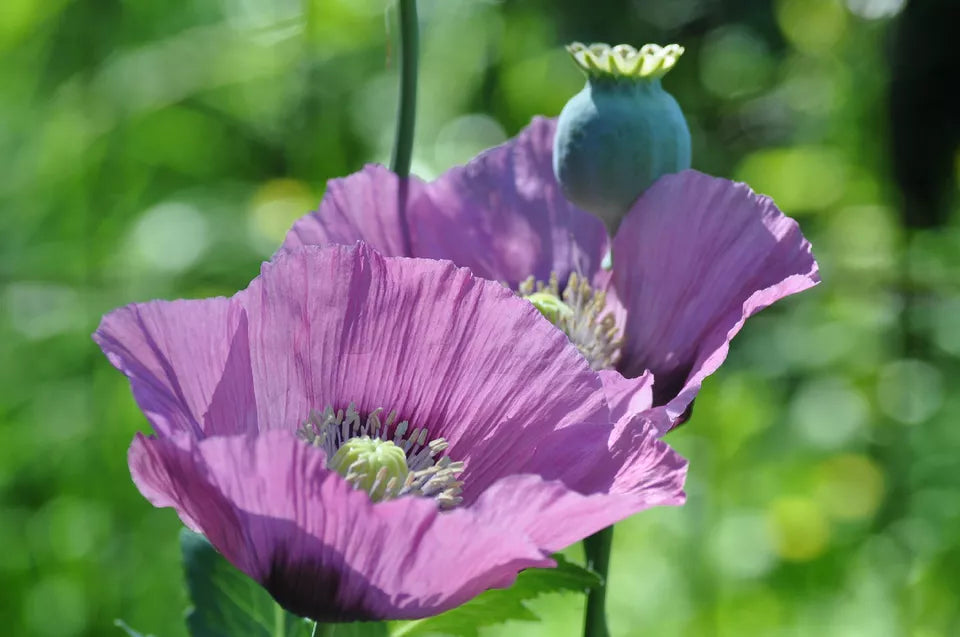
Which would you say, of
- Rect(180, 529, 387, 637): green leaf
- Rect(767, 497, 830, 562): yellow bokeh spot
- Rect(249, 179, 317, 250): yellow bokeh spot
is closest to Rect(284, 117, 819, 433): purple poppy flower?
Rect(180, 529, 387, 637): green leaf

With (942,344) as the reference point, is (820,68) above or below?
above

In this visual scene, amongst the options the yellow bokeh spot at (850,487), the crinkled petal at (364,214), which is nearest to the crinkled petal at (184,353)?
the crinkled petal at (364,214)

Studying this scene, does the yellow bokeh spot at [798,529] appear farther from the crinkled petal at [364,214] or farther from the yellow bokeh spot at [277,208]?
the crinkled petal at [364,214]

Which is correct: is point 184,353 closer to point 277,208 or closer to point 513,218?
point 513,218

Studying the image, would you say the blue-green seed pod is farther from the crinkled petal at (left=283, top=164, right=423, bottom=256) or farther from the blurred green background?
the blurred green background

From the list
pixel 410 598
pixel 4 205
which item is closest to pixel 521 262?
pixel 410 598

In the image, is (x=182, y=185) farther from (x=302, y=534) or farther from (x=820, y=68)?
(x=302, y=534)

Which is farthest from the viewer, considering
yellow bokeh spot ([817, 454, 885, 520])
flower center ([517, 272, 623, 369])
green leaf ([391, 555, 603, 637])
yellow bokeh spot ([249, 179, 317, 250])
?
yellow bokeh spot ([249, 179, 317, 250])
